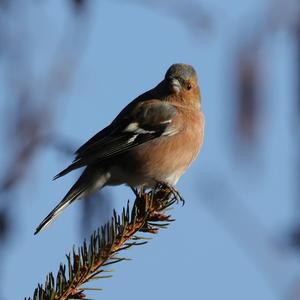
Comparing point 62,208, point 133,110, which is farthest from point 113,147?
point 62,208

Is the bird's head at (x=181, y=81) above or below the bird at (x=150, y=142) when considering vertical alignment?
above

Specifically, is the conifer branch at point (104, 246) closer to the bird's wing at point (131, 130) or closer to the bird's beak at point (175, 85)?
the bird's wing at point (131, 130)

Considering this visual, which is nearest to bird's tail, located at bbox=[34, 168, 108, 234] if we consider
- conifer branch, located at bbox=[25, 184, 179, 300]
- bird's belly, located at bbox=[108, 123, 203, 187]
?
bird's belly, located at bbox=[108, 123, 203, 187]

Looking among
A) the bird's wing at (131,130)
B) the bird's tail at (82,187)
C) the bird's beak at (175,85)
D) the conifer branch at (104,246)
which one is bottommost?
the conifer branch at (104,246)

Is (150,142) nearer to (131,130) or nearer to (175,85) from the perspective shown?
(131,130)

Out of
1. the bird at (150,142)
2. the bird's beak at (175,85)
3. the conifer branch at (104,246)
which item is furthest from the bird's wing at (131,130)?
the conifer branch at (104,246)

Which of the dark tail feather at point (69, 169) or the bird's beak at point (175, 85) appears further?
the bird's beak at point (175, 85)

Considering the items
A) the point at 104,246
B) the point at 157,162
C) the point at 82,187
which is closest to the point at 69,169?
the point at 82,187

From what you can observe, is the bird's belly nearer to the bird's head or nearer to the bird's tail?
the bird's tail

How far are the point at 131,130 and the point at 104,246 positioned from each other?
224 centimetres

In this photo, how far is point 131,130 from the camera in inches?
164

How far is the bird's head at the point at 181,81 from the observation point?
4.57 m

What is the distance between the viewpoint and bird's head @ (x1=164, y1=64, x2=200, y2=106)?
4.57 metres

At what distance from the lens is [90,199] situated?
2059 mm
